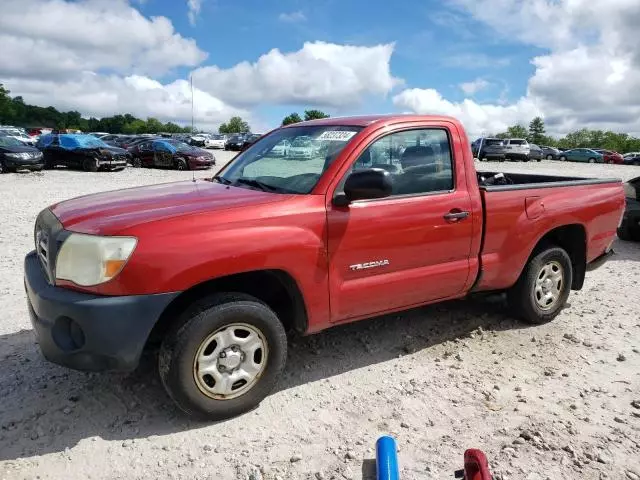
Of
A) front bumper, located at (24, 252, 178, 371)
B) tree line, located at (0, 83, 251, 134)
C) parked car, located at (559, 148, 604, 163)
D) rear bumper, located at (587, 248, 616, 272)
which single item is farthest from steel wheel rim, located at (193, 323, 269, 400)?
tree line, located at (0, 83, 251, 134)

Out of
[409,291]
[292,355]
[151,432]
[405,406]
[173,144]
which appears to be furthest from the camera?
[173,144]

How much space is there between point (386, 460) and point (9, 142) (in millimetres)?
21851

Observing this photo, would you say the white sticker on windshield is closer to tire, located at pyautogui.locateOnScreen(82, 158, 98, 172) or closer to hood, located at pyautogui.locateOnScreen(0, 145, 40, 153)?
hood, located at pyautogui.locateOnScreen(0, 145, 40, 153)

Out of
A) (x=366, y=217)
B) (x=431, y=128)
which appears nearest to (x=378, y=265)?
(x=366, y=217)

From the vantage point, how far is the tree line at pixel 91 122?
411 ft

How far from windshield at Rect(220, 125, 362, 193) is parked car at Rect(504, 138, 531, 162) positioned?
34.1 meters

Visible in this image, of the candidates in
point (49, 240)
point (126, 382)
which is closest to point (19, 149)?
point (126, 382)

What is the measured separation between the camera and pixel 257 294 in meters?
3.54

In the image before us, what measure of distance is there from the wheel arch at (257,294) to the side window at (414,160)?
0.93m

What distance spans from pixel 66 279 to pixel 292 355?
1819 millimetres

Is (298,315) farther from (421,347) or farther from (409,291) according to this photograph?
(421,347)

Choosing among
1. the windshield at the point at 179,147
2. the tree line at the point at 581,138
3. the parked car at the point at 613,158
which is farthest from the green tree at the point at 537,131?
the windshield at the point at 179,147

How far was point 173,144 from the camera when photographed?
955 inches

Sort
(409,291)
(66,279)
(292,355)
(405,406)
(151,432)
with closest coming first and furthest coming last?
(66,279), (151,432), (405,406), (409,291), (292,355)
